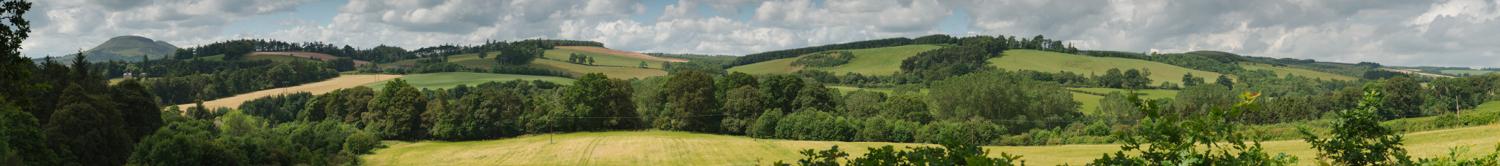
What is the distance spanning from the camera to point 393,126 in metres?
73.6

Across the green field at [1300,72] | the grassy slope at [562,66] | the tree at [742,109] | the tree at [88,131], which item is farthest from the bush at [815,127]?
the green field at [1300,72]

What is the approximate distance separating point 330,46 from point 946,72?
112103 millimetres

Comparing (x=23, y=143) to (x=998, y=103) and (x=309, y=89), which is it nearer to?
(x=998, y=103)

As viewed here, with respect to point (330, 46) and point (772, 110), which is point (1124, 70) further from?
point (330, 46)

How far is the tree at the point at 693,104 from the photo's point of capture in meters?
79.2

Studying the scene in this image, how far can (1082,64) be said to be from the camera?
151625 mm

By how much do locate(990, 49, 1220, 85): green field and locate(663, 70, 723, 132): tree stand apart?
247 ft

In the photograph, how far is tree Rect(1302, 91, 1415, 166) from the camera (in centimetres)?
884

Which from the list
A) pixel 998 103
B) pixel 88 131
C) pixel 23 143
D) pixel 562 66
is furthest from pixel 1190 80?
pixel 23 143

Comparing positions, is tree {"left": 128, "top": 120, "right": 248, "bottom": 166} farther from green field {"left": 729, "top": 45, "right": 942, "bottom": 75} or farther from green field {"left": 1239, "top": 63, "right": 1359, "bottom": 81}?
green field {"left": 1239, "top": 63, "right": 1359, "bottom": 81}

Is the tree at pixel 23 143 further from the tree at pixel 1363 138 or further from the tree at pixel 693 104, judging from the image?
the tree at pixel 693 104

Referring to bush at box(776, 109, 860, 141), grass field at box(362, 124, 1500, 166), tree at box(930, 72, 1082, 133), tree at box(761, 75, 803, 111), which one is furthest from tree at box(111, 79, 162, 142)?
tree at box(930, 72, 1082, 133)

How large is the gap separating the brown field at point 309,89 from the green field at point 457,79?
11.6ft

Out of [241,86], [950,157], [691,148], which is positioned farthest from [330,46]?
[950,157]
